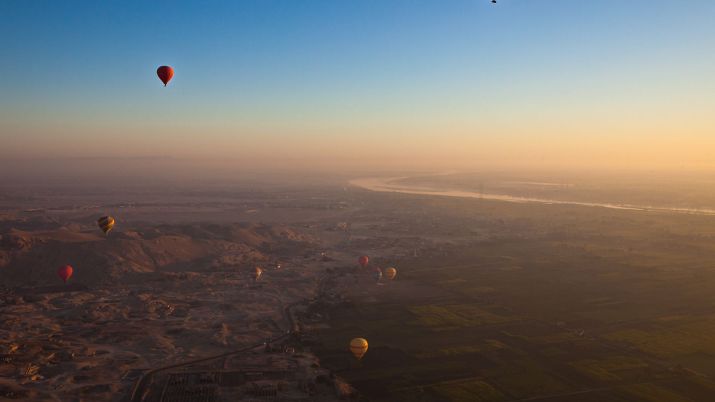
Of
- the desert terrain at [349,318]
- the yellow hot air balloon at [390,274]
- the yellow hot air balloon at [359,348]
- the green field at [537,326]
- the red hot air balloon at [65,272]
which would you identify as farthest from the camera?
the yellow hot air balloon at [390,274]

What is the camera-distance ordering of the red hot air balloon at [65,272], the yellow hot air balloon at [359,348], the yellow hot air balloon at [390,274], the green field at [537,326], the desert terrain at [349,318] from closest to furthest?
the desert terrain at [349,318] < the green field at [537,326] < the yellow hot air balloon at [359,348] < the red hot air balloon at [65,272] < the yellow hot air balloon at [390,274]

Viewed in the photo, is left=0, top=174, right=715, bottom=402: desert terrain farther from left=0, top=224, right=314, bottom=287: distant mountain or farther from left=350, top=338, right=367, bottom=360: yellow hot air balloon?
left=350, top=338, right=367, bottom=360: yellow hot air balloon

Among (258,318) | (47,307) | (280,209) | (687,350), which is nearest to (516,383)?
(687,350)

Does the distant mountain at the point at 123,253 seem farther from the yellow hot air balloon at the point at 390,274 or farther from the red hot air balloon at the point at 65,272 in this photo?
the yellow hot air balloon at the point at 390,274

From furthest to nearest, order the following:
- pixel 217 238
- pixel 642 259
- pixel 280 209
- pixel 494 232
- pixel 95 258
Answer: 1. pixel 280 209
2. pixel 494 232
3. pixel 217 238
4. pixel 642 259
5. pixel 95 258

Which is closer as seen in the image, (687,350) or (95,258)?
(687,350)

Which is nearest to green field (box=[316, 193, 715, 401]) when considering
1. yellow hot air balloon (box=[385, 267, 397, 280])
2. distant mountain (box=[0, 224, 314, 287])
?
yellow hot air balloon (box=[385, 267, 397, 280])

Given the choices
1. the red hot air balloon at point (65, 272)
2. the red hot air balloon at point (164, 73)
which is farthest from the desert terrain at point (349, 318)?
the red hot air balloon at point (164, 73)

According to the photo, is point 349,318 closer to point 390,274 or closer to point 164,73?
point 390,274

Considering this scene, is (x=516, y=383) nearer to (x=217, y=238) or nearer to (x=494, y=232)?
(x=217, y=238)

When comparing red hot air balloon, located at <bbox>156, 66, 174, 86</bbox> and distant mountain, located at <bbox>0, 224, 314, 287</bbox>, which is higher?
red hot air balloon, located at <bbox>156, 66, 174, 86</bbox>

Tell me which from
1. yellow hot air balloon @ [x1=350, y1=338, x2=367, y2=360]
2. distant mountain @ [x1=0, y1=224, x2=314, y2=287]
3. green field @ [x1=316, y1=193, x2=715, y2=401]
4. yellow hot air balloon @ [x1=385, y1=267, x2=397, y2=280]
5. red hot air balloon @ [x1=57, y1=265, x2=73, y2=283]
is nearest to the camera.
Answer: green field @ [x1=316, y1=193, x2=715, y2=401]
